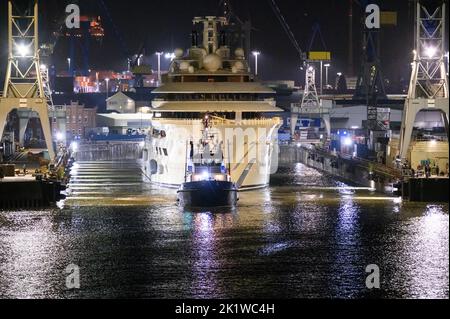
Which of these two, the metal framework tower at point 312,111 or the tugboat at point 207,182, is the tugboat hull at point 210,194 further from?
the metal framework tower at point 312,111

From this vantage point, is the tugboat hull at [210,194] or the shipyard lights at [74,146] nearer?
the tugboat hull at [210,194]

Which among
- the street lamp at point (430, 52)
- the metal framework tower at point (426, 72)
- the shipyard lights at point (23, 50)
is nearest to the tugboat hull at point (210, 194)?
the metal framework tower at point (426, 72)

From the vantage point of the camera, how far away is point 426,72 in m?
66.9

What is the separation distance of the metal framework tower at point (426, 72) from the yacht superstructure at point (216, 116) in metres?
7.81

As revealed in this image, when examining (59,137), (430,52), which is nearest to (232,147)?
(430,52)

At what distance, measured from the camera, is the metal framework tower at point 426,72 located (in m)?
65.8

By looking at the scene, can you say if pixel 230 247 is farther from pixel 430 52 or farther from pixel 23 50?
pixel 23 50

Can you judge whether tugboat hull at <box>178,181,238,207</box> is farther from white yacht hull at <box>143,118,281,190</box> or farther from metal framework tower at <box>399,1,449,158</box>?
metal framework tower at <box>399,1,449,158</box>

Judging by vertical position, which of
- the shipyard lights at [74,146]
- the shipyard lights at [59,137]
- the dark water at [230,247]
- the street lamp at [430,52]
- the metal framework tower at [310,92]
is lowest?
the dark water at [230,247]

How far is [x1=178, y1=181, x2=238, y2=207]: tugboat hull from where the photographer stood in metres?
55.5

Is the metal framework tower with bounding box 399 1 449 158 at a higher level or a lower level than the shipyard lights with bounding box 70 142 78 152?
higher

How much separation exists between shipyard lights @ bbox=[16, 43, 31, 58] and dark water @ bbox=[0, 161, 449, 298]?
9971 millimetres

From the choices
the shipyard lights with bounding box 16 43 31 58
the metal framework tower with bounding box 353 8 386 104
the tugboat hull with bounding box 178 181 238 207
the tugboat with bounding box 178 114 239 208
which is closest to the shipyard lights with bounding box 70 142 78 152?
the metal framework tower with bounding box 353 8 386 104

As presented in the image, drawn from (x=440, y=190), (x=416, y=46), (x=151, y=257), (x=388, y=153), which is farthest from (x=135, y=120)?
(x=151, y=257)
